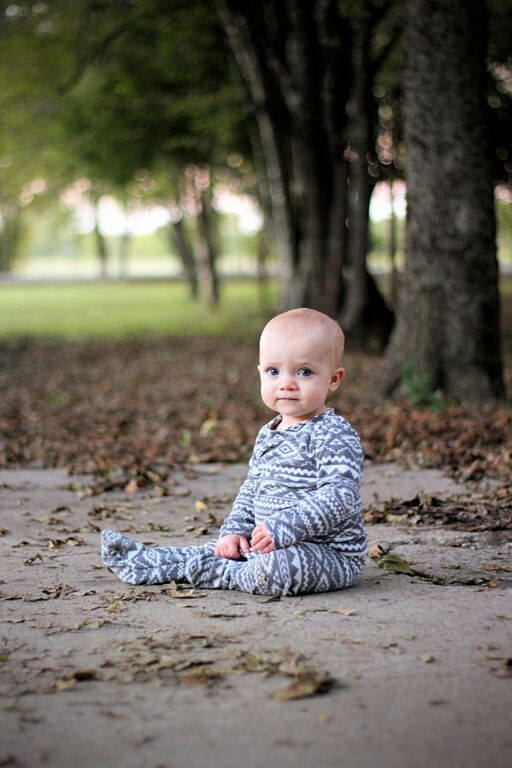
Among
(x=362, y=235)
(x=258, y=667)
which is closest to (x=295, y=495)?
(x=258, y=667)

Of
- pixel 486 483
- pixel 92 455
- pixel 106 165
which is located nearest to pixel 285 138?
pixel 106 165

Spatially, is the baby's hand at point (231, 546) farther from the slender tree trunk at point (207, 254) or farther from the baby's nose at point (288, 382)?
the slender tree trunk at point (207, 254)

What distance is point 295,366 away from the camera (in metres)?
4.59

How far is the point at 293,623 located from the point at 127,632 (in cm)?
67

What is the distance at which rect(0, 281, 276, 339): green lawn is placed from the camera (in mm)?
27230

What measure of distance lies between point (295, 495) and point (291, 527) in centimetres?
29

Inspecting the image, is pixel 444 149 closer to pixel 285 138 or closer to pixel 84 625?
pixel 84 625

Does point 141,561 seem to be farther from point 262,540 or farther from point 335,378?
point 335,378

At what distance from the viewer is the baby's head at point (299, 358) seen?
4.56m

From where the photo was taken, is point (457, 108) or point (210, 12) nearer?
point (457, 108)

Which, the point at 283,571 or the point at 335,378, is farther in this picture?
the point at 335,378

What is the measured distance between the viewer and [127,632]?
407cm

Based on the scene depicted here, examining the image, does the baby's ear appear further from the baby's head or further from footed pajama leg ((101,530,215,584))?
footed pajama leg ((101,530,215,584))

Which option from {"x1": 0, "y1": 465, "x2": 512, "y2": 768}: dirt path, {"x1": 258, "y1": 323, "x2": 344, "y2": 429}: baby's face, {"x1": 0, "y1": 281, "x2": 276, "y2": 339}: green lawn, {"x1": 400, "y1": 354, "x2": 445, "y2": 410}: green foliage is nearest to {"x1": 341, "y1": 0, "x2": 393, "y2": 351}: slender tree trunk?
{"x1": 400, "y1": 354, "x2": 445, "y2": 410}: green foliage
